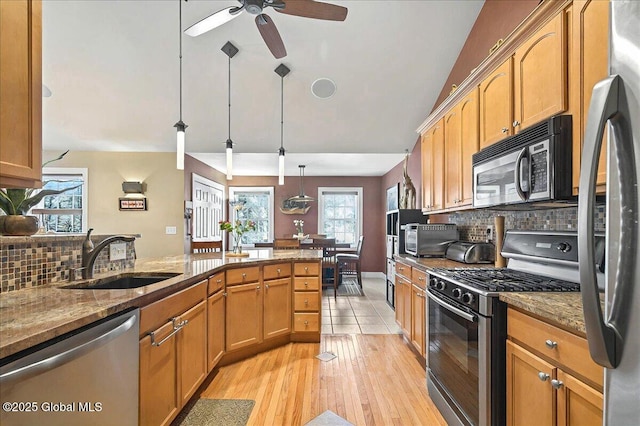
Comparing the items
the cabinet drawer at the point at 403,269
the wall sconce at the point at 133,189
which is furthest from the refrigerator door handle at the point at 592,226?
the wall sconce at the point at 133,189

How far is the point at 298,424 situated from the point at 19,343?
5.10ft

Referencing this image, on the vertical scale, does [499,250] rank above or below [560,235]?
below

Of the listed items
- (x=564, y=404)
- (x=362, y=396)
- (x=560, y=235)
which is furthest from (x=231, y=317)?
(x=560, y=235)

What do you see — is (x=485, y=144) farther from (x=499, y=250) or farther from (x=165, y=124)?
(x=165, y=124)

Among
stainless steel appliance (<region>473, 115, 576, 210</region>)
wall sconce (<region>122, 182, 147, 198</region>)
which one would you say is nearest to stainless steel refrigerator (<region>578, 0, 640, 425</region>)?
stainless steel appliance (<region>473, 115, 576, 210</region>)

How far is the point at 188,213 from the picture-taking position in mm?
4973

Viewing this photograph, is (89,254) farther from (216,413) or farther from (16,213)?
(216,413)

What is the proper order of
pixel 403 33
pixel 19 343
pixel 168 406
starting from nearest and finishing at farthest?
1. pixel 19 343
2. pixel 168 406
3. pixel 403 33

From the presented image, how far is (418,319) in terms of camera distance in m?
2.66

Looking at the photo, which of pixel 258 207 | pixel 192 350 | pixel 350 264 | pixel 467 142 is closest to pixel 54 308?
pixel 192 350

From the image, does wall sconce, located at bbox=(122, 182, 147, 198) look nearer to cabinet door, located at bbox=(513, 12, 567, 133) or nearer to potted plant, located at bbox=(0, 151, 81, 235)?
potted plant, located at bbox=(0, 151, 81, 235)

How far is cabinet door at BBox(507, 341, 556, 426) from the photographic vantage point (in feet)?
3.80

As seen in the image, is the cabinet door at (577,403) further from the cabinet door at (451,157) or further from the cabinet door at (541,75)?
the cabinet door at (451,157)

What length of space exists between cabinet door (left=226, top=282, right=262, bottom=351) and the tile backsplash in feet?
6.98
